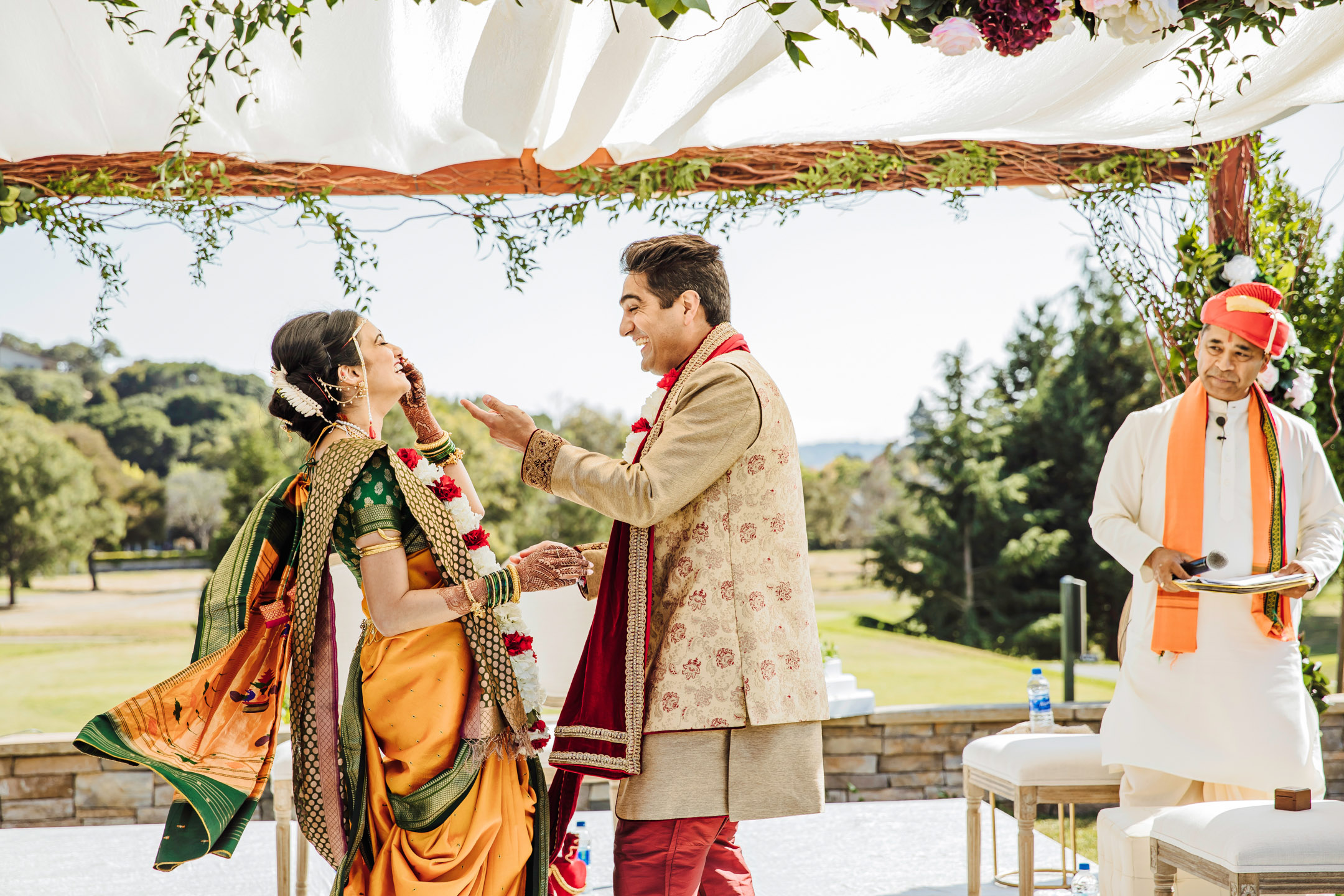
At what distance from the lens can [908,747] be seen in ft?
17.9

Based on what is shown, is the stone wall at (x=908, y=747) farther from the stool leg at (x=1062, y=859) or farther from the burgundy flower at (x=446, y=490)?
the burgundy flower at (x=446, y=490)

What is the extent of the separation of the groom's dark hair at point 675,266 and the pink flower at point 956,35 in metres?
0.61

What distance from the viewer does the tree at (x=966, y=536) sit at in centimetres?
1747

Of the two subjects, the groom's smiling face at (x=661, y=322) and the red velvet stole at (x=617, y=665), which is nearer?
the red velvet stole at (x=617, y=665)

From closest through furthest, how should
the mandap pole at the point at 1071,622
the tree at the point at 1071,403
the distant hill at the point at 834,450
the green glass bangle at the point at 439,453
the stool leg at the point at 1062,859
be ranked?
the green glass bangle at the point at 439,453 → the stool leg at the point at 1062,859 → the mandap pole at the point at 1071,622 → the tree at the point at 1071,403 → the distant hill at the point at 834,450

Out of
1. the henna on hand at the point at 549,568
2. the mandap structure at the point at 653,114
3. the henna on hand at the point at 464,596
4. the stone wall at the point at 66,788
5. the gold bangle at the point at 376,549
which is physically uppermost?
the mandap structure at the point at 653,114

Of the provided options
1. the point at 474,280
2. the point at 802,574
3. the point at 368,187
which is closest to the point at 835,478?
the point at 474,280

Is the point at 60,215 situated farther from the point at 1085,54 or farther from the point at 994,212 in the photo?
the point at 994,212

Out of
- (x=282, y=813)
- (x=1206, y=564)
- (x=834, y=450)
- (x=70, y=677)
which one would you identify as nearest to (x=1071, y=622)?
(x=1206, y=564)

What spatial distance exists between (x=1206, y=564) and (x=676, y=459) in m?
1.84

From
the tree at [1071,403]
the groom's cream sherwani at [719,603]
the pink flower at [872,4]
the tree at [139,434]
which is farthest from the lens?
the tree at [1071,403]

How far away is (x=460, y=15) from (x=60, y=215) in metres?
2.16

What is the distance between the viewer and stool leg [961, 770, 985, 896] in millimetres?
3625

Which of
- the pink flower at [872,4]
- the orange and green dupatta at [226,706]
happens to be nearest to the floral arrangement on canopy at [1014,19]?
the pink flower at [872,4]
